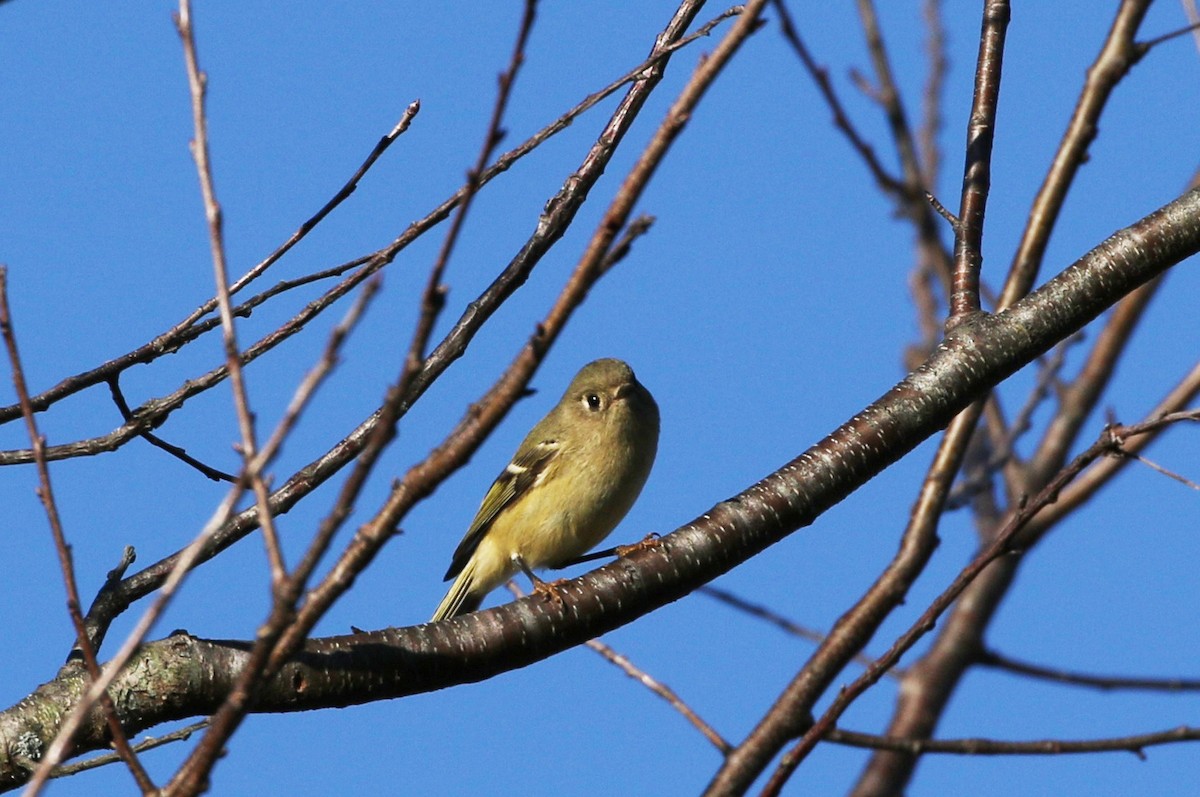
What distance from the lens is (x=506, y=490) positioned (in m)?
5.73

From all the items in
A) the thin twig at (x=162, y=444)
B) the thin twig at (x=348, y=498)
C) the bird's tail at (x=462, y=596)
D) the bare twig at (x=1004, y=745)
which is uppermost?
the bird's tail at (x=462, y=596)

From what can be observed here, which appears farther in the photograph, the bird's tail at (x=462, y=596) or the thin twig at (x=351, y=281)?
the bird's tail at (x=462, y=596)

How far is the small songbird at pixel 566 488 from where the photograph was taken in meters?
5.46

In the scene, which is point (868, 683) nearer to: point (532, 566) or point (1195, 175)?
point (532, 566)

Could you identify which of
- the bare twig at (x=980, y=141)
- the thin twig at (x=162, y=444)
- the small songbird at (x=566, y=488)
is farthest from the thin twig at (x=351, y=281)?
the small songbird at (x=566, y=488)

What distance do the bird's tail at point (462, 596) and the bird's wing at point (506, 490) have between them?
46 millimetres

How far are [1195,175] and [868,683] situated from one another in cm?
417

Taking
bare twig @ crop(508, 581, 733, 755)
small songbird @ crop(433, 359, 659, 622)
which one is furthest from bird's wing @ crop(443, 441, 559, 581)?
bare twig @ crop(508, 581, 733, 755)

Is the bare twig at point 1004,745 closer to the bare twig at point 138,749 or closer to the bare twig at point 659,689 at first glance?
the bare twig at point 659,689

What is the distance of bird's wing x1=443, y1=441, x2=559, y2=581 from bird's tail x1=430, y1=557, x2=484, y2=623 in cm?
5

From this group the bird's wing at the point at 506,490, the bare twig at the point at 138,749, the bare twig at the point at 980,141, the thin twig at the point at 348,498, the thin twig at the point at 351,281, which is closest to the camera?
the thin twig at the point at 348,498

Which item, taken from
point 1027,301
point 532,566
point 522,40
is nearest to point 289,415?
point 522,40

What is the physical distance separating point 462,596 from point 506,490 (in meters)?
0.49

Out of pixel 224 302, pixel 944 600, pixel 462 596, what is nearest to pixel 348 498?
pixel 224 302
